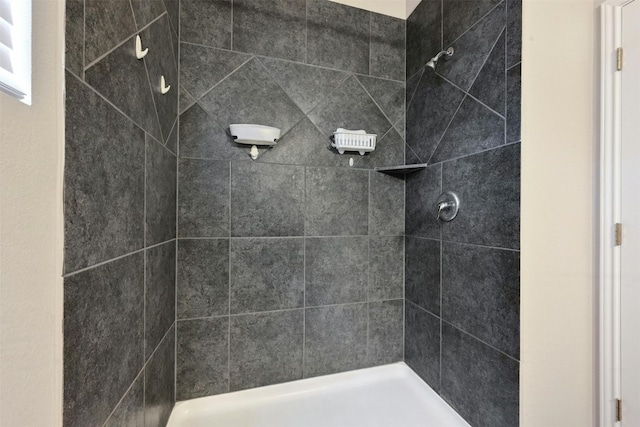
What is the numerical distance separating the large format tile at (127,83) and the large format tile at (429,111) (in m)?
1.34

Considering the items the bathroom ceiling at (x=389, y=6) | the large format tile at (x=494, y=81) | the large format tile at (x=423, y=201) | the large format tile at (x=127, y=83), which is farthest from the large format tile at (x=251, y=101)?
the large format tile at (x=494, y=81)

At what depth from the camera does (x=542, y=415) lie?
3.36 ft

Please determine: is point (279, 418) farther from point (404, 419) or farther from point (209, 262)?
point (209, 262)

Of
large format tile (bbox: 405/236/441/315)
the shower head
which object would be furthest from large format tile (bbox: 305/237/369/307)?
the shower head

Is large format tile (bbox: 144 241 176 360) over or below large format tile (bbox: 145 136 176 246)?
below

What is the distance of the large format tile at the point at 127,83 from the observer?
64 centimetres

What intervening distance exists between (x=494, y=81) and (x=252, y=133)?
43.5 inches

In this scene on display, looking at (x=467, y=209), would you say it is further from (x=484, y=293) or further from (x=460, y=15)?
(x=460, y=15)

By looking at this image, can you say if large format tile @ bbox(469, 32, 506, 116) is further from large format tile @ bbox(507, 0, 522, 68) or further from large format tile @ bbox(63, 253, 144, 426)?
large format tile @ bbox(63, 253, 144, 426)

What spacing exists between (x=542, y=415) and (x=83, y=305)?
1.55 metres

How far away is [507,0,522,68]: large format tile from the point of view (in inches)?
39.6

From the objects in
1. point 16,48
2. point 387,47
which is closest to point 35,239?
point 16,48

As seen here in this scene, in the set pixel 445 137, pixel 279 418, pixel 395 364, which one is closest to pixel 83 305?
pixel 279 418

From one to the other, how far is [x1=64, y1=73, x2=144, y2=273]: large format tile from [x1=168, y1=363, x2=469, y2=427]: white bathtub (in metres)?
1.03
